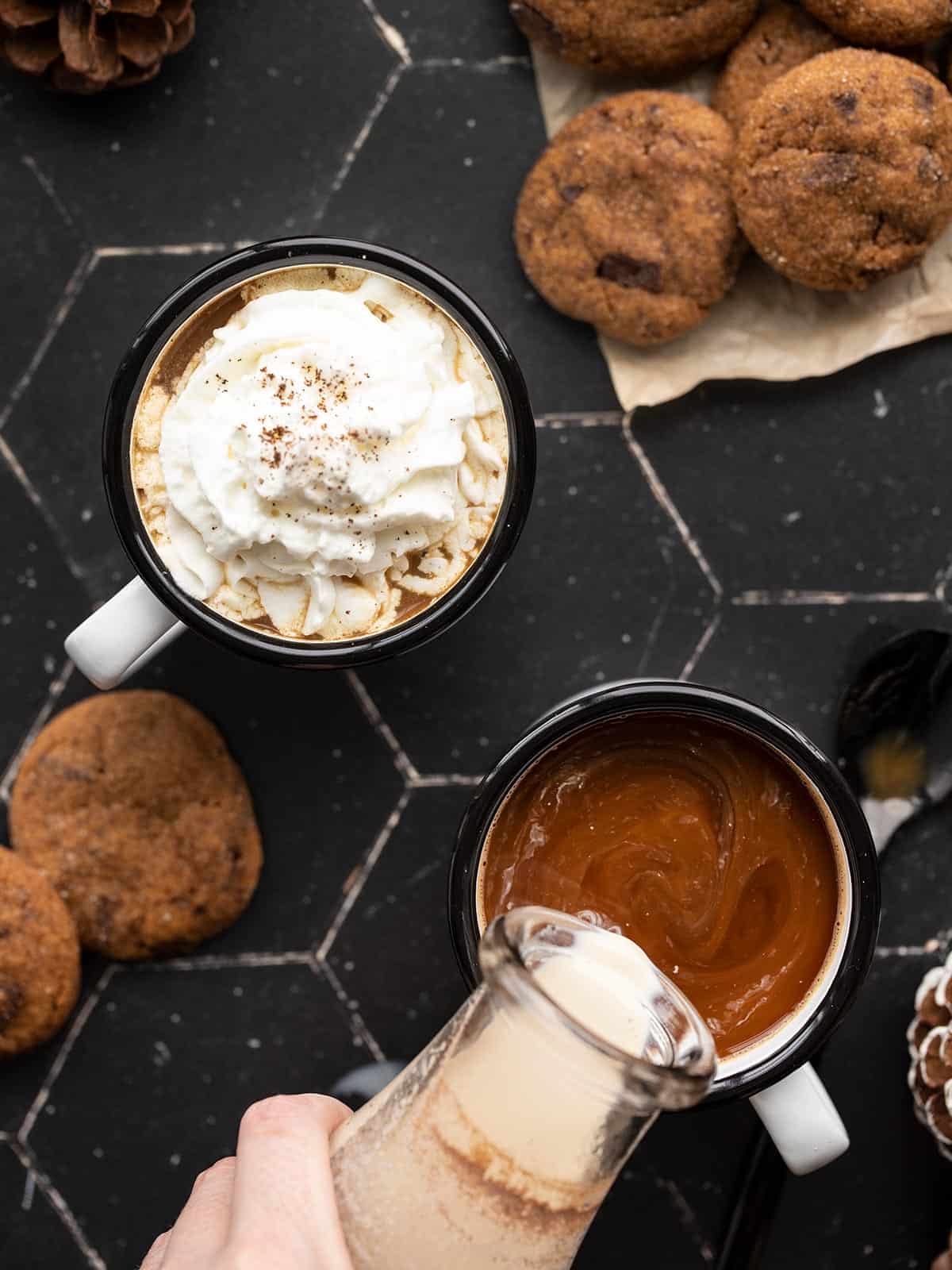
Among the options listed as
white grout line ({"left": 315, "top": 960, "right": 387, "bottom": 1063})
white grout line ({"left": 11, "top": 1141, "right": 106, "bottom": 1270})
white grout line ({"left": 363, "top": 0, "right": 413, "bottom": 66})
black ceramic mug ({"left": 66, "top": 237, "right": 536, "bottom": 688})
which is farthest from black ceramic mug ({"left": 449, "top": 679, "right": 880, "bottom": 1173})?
white grout line ({"left": 363, "top": 0, "right": 413, "bottom": 66})

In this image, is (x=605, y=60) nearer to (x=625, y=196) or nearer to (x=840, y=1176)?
(x=625, y=196)

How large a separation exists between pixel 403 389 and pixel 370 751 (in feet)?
1.15

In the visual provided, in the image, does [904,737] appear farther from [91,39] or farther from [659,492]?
[91,39]

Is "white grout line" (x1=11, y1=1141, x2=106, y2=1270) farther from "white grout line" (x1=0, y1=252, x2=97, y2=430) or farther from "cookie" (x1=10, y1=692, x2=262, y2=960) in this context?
"white grout line" (x1=0, y1=252, x2=97, y2=430)

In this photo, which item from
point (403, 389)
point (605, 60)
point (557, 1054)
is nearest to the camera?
point (557, 1054)

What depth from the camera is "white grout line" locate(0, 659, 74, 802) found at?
3.50 ft

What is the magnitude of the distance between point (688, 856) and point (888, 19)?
66 cm

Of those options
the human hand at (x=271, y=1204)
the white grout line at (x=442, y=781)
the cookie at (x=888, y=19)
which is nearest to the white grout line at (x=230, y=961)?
the white grout line at (x=442, y=781)

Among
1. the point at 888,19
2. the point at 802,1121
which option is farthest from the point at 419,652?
the point at 888,19

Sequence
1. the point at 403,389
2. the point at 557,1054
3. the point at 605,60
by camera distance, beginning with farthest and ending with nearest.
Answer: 1. the point at 605,60
2. the point at 403,389
3. the point at 557,1054

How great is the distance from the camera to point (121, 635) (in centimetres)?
85

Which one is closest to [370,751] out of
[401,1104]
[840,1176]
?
[401,1104]

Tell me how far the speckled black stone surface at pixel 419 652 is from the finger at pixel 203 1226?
286 millimetres

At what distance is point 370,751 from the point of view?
1065 millimetres
